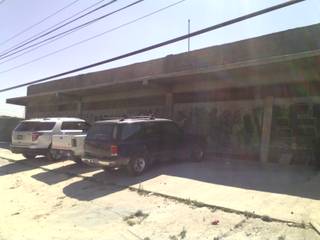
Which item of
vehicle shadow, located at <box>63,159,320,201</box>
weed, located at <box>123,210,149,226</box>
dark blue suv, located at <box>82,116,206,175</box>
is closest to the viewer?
weed, located at <box>123,210,149,226</box>

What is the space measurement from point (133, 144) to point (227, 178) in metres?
3.11

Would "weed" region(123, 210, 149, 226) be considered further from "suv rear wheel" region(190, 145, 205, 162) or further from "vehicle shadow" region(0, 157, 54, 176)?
"vehicle shadow" region(0, 157, 54, 176)

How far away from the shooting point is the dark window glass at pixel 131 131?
1252 centimetres

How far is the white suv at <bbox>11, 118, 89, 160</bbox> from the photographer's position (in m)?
16.9

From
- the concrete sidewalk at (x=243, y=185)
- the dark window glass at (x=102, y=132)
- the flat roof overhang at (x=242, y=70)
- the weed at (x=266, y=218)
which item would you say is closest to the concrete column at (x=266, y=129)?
the concrete sidewalk at (x=243, y=185)

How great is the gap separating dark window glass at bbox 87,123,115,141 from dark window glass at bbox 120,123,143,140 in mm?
361

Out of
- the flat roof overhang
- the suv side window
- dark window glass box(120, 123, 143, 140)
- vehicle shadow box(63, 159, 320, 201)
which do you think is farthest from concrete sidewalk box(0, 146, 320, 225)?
the flat roof overhang

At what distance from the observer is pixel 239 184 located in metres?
10.6

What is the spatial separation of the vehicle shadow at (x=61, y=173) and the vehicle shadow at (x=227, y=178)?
996mm

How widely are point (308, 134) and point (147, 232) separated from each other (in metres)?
8.25

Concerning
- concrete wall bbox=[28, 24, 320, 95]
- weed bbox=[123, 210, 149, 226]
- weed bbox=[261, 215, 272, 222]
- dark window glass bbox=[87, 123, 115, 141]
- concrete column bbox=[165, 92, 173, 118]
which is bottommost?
weed bbox=[123, 210, 149, 226]

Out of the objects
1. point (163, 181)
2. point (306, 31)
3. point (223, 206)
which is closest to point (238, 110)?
point (306, 31)

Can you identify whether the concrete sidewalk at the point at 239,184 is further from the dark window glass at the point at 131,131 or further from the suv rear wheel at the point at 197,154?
the dark window glass at the point at 131,131

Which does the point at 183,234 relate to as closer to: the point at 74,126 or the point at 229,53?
the point at 229,53
